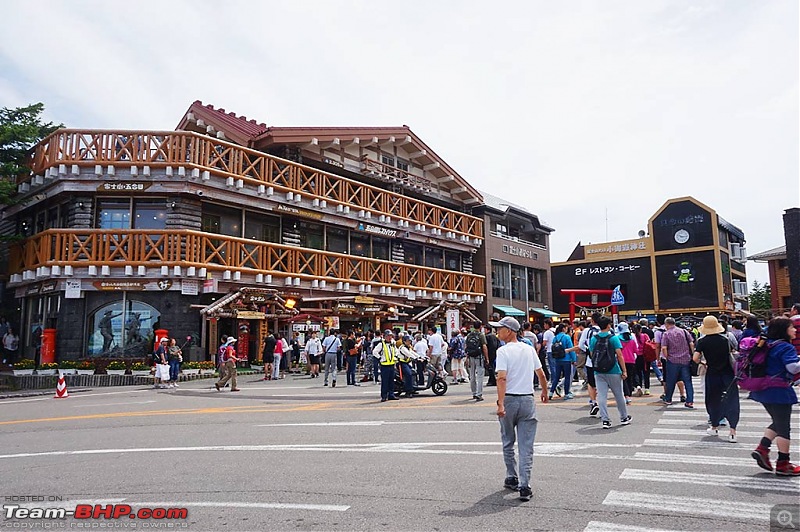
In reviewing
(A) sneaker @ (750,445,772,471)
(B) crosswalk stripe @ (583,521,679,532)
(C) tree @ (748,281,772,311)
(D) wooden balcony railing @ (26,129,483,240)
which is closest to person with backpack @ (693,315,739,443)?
(A) sneaker @ (750,445,772,471)

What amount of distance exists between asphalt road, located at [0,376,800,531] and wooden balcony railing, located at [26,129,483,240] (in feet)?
37.3

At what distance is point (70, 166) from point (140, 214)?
9.18 ft

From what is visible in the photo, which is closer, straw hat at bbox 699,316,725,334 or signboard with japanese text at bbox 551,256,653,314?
straw hat at bbox 699,316,725,334

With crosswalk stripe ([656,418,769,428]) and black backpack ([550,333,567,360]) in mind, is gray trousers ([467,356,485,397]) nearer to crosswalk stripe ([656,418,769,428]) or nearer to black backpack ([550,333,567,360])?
black backpack ([550,333,567,360])

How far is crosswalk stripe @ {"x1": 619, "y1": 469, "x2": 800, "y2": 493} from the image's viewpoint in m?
6.13

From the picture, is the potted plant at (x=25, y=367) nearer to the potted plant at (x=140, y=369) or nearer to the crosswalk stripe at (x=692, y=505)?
the potted plant at (x=140, y=369)

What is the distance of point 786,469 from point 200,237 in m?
19.3

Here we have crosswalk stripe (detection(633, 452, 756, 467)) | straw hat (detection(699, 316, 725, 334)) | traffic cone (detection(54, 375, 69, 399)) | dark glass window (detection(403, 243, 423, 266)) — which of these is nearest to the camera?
crosswalk stripe (detection(633, 452, 756, 467))

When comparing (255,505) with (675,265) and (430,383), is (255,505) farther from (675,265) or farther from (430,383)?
(675,265)

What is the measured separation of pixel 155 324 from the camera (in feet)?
70.6

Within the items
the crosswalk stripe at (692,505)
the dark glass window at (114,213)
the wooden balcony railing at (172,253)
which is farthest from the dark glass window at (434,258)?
the crosswalk stripe at (692,505)

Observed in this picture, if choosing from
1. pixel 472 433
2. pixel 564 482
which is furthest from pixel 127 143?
pixel 564 482

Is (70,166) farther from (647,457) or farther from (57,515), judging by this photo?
(647,457)

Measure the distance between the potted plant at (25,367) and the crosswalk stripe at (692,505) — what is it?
21.8 metres
